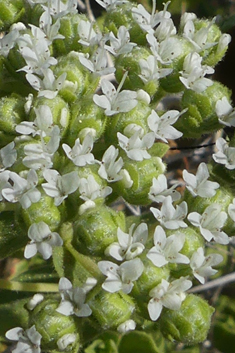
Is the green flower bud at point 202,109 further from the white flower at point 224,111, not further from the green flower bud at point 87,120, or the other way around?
the green flower bud at point 87,120

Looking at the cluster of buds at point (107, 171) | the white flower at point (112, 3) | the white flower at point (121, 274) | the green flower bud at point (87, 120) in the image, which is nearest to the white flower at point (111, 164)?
the cluster of buds at point (107, 171)

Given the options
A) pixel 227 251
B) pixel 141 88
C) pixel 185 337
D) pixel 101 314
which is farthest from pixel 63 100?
pixel 227 251

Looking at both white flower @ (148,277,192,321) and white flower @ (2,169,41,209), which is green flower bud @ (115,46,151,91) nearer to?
white flower @ (2,169,41,209)

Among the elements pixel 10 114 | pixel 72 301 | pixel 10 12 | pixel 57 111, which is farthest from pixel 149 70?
pixel 72 301

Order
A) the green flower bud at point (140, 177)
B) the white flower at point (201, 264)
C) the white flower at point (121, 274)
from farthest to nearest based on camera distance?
the green flower bud at point (140, 177) → the white flower at point (201, 264) → the white flower at point (121, 274)

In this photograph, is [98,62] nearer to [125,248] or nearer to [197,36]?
[197,36]

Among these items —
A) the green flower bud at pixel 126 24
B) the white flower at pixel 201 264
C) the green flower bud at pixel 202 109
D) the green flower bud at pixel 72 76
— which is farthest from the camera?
the green flower bud at pixel 126 24
